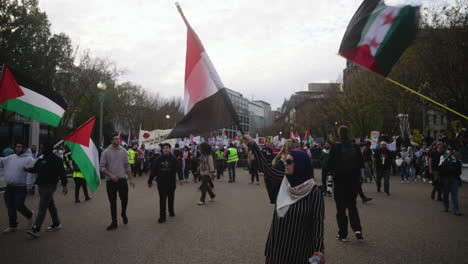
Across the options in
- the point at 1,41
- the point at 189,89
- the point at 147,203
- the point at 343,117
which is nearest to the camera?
the point at 189,89

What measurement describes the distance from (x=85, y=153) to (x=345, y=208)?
556cm

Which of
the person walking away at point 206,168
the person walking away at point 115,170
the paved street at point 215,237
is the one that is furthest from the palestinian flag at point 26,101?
the person walking away at point 206,168

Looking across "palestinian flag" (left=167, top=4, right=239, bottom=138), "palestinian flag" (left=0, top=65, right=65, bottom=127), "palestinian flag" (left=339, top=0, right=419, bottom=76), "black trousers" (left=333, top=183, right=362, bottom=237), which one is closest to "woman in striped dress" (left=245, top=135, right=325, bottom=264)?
"palestinian flag" (left=167, top=4, right=239, bottom=138)

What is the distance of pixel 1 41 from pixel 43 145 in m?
20.6

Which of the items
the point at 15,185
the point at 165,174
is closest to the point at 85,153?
the point at 15,185

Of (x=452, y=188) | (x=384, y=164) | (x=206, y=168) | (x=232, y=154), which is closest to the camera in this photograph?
(x=452, y=188)

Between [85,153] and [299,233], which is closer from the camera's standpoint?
[299,233]

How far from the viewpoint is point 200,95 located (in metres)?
4.54

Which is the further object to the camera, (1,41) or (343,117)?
(343,117)

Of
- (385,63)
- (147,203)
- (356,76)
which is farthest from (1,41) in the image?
(356,76)

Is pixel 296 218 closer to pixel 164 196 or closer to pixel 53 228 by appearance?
pixel 164 196

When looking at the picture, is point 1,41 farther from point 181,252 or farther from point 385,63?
point 385,63

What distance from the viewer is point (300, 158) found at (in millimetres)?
3902

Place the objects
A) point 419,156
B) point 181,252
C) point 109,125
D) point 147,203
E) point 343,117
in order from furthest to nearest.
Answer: point 109,125 → point 343,117 → point 419,156 → point 147,203 → point 181,252
